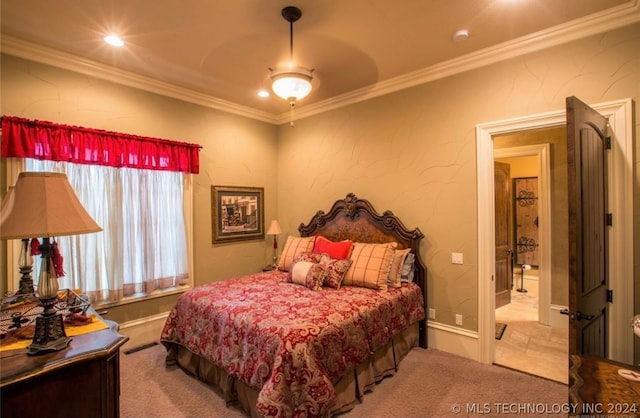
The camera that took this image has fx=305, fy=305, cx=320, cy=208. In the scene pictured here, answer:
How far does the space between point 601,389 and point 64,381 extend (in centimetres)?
238

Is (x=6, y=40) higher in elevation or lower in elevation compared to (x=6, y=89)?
higher

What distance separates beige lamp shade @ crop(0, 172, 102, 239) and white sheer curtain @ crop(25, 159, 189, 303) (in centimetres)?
184

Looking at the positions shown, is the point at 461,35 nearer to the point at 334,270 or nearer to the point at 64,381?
the point at 334,270

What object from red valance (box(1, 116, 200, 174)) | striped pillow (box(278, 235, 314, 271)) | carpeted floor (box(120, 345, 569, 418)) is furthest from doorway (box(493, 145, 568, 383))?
red valance (box(1, 116, 200, 174))

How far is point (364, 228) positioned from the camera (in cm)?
388

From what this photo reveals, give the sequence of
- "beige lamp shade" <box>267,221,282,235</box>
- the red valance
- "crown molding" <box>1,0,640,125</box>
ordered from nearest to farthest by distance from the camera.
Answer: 1. "crown molding" <box>1,0,640,125</box>
2. the red valance
3. "beige lamp shade" <box>267,221,282,235</box>

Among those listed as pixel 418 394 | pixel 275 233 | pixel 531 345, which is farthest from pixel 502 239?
pixel 275 233

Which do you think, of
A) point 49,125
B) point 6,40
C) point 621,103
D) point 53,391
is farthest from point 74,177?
point 621,103

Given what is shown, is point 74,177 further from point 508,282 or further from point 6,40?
point 508,282

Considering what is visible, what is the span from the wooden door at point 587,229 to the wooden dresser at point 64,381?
2488 millimetres

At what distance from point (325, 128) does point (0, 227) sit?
363cm

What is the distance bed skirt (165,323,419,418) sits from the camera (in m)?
2.28

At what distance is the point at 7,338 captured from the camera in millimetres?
1534

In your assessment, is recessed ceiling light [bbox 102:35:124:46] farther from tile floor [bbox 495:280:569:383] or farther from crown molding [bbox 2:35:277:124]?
tile floor [bbox 495:280:569:383]
